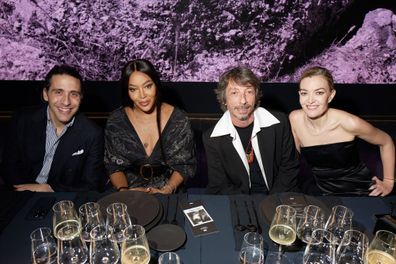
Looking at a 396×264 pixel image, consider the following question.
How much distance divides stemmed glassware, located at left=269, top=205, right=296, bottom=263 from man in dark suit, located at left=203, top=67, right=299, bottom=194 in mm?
987

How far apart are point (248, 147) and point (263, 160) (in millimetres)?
156

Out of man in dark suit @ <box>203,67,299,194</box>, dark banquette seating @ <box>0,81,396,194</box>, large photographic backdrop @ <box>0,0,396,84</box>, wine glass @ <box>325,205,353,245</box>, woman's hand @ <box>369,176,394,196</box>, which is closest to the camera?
wine glass @ <box>325,205,353,245</box>

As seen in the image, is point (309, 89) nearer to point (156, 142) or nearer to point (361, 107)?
point (156, 142)

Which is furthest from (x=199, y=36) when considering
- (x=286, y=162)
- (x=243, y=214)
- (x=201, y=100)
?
(x=243, y=214)

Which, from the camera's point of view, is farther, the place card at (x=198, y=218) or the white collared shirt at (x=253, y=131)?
the white collared shirt at (x=253, y=131)

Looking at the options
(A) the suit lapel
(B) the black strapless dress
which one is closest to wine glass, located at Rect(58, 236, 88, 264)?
(A) the suit lapel

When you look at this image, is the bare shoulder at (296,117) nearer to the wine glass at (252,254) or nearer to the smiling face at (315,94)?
the smiling face at (315,94)

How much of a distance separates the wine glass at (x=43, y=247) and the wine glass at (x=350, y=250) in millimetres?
1185

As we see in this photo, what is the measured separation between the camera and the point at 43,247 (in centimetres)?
132

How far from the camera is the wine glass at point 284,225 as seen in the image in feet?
4.58

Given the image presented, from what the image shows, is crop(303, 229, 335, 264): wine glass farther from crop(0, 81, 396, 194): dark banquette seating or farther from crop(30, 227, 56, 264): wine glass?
crop(0, 81, 396, 194): dark banquette seating

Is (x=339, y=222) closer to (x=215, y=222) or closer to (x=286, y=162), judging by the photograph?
(x=215, y=222)

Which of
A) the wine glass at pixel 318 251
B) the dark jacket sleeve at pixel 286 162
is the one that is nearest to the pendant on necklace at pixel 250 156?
the dark jacket sleeve at pixel 286 162

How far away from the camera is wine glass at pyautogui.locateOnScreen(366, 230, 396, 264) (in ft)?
4.00
